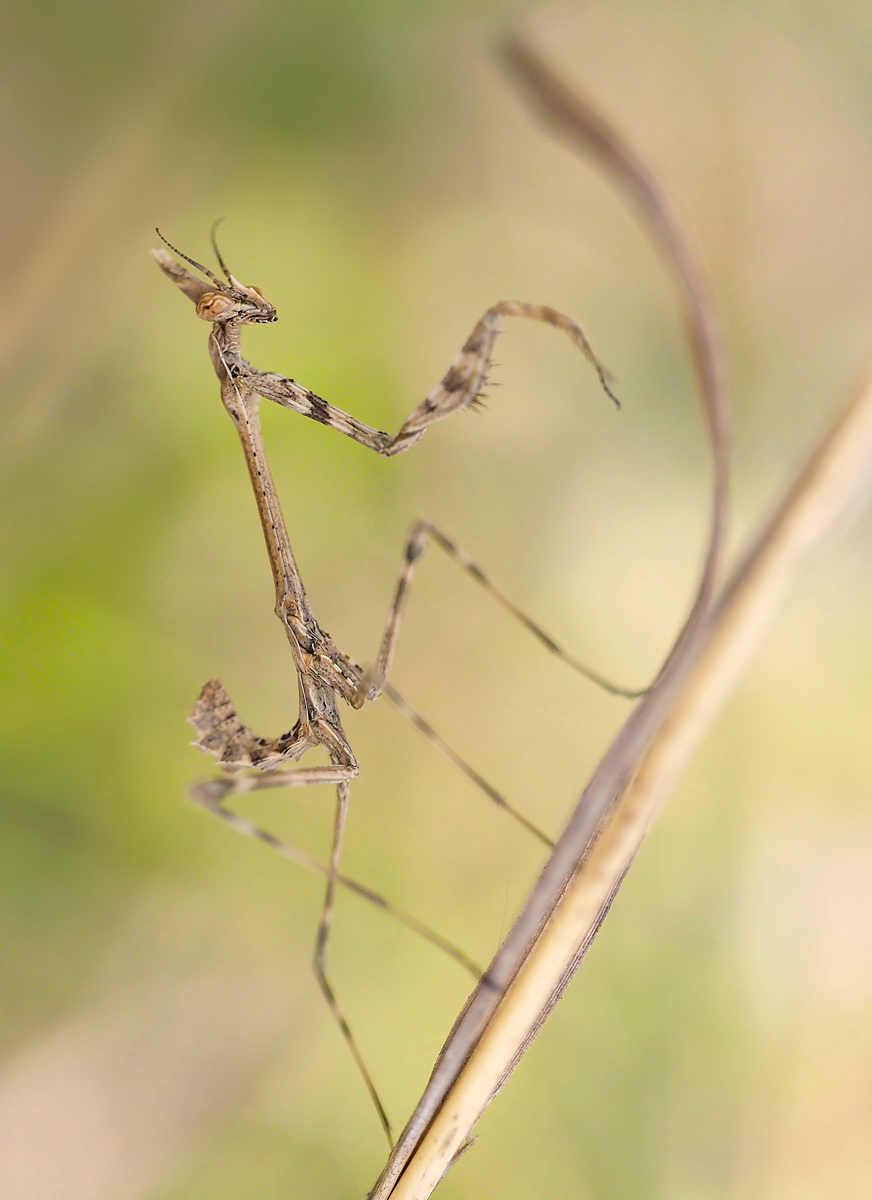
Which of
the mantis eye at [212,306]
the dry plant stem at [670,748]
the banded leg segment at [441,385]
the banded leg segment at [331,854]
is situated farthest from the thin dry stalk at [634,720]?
the mantis eye at [212,306]

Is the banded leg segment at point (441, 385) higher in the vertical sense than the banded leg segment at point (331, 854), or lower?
higher

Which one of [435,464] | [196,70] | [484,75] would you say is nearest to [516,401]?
[435,464]

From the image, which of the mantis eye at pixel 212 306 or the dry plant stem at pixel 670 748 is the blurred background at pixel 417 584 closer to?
the mantis eye at pixel 212 306

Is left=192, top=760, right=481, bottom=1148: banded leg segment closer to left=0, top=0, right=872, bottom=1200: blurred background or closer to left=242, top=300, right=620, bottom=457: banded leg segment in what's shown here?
left=0, top=0, right=872, bottom=1200: blurred background

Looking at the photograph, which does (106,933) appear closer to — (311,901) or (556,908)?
(311,901)

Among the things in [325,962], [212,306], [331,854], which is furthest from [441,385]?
[325,962]

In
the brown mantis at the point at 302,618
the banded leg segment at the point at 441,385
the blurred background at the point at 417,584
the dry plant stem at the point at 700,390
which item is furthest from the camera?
the blurred background at the point at 417,584

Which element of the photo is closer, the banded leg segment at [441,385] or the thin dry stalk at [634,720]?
the thin dry stalk at [634,720]

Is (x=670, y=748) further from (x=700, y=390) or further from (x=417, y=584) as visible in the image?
(x=417, y=584)
